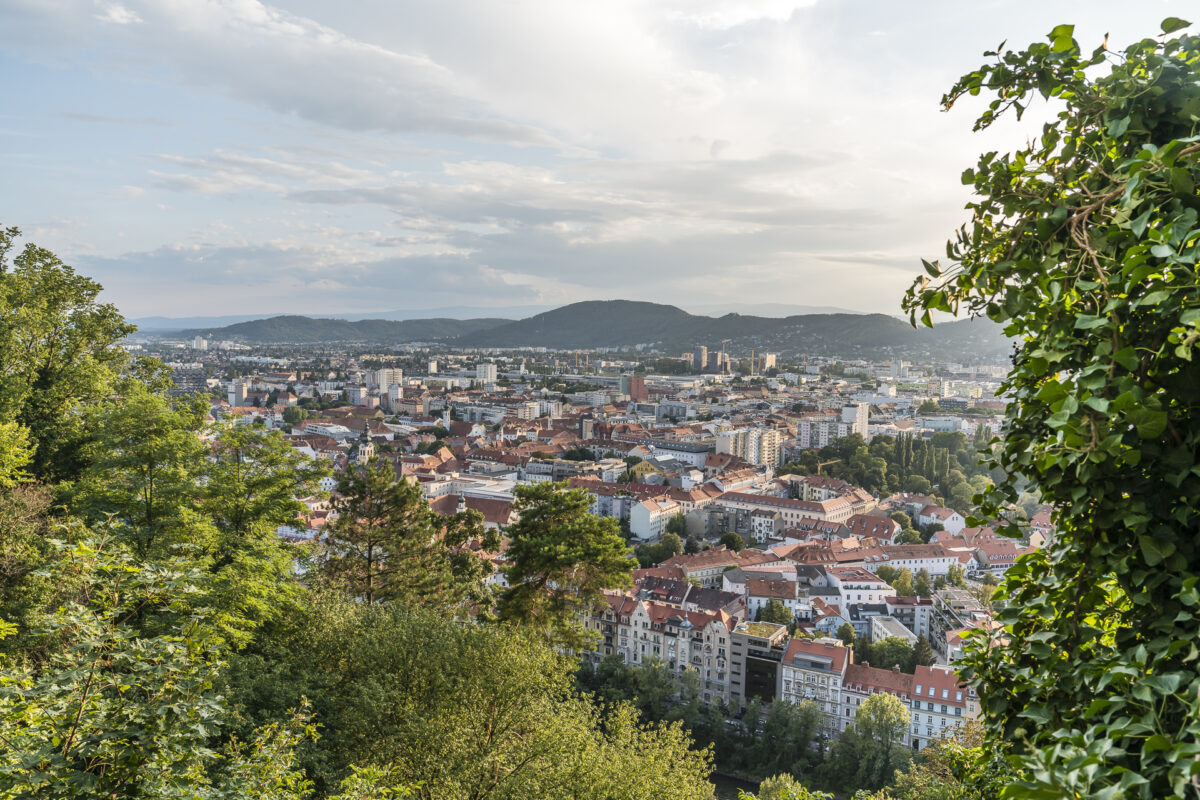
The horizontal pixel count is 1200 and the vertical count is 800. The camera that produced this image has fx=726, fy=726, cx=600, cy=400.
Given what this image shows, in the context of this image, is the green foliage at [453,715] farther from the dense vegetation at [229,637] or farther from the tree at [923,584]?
the tree at [923,584]

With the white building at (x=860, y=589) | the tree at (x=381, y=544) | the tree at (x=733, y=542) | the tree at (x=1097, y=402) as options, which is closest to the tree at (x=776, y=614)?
the white building at (x=860, y=589)

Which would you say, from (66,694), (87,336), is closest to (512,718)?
(66,694)

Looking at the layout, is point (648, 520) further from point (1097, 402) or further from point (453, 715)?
point (1097, 402)

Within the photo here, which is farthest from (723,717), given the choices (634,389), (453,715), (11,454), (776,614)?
(634,389)

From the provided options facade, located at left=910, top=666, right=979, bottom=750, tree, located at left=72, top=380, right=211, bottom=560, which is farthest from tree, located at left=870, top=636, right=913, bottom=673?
tree, located at left=72, top=380, right=211, bottom=560

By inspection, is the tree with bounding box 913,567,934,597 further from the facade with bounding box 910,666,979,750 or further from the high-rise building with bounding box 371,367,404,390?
the high-rise building with bounding box 371,367,404,390
